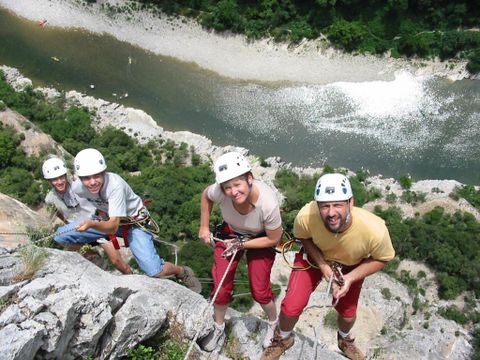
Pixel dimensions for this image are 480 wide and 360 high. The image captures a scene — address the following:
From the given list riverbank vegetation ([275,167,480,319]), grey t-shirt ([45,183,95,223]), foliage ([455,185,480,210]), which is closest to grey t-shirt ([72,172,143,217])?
grey t-shirt ([45,183,95,223])

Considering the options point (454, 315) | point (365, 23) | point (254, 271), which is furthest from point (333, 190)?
point (365, 23)

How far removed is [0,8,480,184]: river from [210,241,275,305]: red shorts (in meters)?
19.5

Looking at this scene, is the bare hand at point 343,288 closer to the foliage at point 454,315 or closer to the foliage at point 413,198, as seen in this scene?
the foliage at point 454,315

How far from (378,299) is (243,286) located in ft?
13.4

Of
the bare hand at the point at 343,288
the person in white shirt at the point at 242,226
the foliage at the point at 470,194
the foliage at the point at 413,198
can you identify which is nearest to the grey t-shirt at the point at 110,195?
the person in white shirt at the point at 242,226

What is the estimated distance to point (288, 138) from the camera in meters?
26.3

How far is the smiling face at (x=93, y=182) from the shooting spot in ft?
20.4

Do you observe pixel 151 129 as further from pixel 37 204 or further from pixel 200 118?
pixel 37 204

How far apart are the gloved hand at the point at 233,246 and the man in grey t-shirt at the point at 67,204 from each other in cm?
209

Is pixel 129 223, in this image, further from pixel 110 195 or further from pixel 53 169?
pixel 53 169

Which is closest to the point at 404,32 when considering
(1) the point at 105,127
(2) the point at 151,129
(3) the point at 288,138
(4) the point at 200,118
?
(3) the point at 288,138

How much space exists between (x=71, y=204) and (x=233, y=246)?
2.59 meters

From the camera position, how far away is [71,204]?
273 inches

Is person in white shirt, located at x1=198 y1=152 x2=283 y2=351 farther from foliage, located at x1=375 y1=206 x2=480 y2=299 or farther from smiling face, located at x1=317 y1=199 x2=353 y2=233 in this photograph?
foliage, located at x1=375 y1=206 x2=480 y2=299
